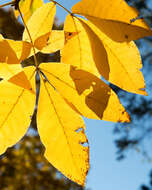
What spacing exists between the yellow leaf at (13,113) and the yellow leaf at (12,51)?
0.20 feet

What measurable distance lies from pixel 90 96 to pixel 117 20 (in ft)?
0.52

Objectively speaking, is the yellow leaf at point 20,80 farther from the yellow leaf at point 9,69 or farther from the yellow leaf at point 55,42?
the yellow leaf at point 55,42

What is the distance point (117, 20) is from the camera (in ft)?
1.58

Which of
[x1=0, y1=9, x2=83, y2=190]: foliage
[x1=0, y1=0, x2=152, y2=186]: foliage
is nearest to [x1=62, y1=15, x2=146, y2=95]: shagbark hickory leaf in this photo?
[x1=0, y1=0, x2=152, y2=186]: foliage

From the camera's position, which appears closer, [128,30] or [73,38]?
[128,30]

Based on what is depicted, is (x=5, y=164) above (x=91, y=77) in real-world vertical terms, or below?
below

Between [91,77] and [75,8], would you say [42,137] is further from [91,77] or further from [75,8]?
[75,8]

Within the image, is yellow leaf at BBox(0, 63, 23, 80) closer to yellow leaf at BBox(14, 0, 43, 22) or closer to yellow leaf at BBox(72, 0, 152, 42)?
yellow leaf at BBox(72, 0, 152, 42)

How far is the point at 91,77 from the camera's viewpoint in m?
0.51

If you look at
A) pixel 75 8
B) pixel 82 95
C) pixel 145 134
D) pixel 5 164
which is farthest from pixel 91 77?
pixel 5 164

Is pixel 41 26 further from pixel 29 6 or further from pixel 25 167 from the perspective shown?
pixel 25 167

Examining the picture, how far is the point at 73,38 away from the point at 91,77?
14cm

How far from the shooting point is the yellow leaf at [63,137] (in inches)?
21.7

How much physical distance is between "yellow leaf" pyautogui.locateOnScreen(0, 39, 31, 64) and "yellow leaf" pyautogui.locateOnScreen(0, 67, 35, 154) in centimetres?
6
